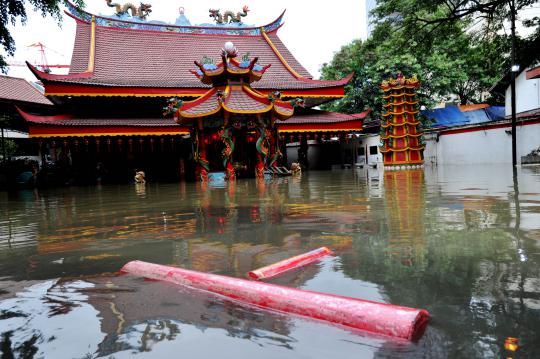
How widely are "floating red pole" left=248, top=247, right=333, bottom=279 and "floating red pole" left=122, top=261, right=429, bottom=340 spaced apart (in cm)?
32

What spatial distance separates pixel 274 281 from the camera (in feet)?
7.95

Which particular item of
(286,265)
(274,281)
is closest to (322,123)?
(286,265)

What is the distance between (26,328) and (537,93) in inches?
1059

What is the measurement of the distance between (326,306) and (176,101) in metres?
13.4

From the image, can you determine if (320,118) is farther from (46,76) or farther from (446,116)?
(46,76)

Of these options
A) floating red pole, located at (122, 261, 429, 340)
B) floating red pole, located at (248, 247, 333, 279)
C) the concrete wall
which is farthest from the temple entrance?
floating red pole, located at (122, 261, 429, 340)

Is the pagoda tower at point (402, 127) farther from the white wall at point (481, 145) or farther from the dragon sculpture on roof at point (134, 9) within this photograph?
the dragon sculpture on roof at point (134, 9)

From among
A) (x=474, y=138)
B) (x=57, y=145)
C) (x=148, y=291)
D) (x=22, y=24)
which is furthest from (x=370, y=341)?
(x=474, y=138)

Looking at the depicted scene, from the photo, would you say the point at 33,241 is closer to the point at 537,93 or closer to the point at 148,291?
the point at 148,291

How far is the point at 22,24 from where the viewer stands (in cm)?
1200

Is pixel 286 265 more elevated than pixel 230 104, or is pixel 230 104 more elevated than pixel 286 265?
pixel 230 104

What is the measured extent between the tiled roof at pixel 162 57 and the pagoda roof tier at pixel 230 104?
6.02 metres

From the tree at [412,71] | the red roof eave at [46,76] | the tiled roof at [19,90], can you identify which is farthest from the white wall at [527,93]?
the tiled roof at [19,90]

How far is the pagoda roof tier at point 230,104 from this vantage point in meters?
14.3
